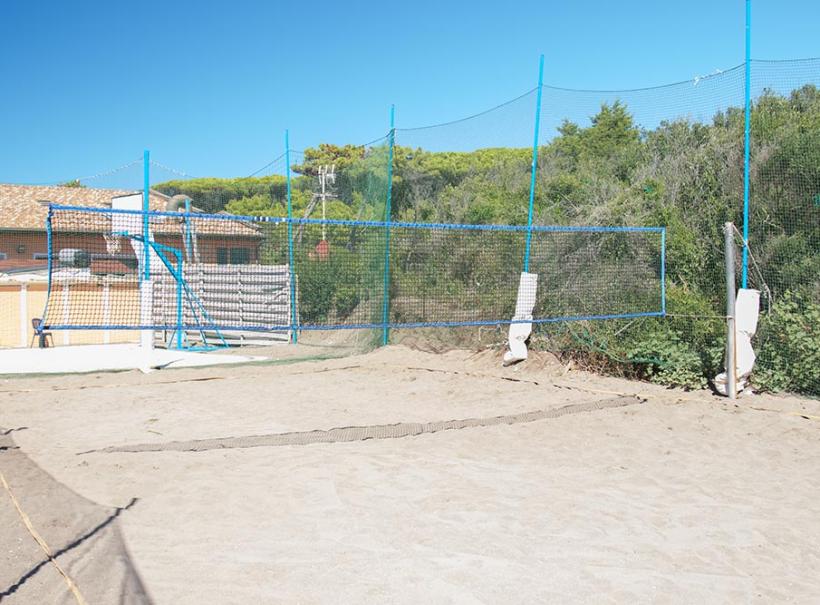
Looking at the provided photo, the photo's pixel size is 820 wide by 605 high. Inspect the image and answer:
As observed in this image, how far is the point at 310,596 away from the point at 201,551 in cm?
78

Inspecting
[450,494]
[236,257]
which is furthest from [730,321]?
A: [236,257]

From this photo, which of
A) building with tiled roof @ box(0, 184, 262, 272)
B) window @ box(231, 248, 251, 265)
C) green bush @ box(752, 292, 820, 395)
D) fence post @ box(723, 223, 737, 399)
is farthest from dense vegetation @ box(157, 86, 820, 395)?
window @ box(231, 248, 251, 265)

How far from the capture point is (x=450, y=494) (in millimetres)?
4984

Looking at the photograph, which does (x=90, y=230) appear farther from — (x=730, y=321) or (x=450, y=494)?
(x=730, y=321)

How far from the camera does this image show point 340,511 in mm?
4613

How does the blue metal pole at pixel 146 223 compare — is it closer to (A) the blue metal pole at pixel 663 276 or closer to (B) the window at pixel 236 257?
(B) the window at pixel 236 257

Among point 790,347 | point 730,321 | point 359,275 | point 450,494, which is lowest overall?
point 450,494

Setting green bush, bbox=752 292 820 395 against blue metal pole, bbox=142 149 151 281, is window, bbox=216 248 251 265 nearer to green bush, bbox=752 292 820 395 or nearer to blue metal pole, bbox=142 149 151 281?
blue metal pole, bbox=142 149 151 281

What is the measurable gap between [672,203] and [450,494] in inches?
268

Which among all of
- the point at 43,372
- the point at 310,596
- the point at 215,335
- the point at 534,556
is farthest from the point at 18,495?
the point at 215,335

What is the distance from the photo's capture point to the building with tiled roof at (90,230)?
1277 centimetres

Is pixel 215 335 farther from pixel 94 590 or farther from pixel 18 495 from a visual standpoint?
pixel 94 590

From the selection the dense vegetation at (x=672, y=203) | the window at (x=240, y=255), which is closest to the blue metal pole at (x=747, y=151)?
the dense vegetation at (x=672, y=203)

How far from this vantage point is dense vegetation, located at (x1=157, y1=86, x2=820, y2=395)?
858cm
